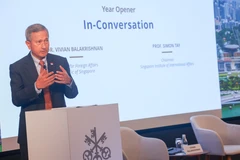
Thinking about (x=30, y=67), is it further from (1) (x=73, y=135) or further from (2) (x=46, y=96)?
(1) (x=73, y=135)

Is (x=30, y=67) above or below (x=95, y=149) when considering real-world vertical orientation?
above

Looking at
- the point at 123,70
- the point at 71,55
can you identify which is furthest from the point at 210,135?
the point at 71,55

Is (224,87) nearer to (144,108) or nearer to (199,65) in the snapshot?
(199,65)

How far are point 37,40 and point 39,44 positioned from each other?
0.05m

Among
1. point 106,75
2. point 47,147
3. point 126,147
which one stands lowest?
point 126,147

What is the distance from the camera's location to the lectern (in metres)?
2.39

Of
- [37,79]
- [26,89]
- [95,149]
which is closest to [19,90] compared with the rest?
[26,89]

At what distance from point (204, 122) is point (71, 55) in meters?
1.88

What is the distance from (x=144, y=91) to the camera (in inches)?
205

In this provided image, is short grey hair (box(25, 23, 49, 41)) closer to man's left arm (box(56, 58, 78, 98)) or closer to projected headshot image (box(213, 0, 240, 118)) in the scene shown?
man's left arm (box(56, 58, 78, 98))

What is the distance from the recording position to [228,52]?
6.04 metres

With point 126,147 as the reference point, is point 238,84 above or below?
above

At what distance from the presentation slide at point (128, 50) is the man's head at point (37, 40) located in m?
0.05

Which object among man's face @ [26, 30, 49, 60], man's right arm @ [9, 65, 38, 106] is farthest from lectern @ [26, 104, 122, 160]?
man's face @ [26, 30, 49, 60]
